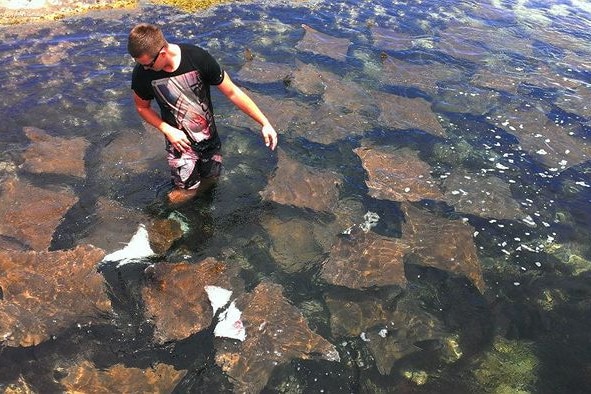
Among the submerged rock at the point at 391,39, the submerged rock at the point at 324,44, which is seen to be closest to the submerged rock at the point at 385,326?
the submerged rock at the point at 324,44

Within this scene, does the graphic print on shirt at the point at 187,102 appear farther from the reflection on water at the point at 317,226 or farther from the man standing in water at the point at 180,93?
the reflection on water at the point at 317,226

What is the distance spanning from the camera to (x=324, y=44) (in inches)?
417

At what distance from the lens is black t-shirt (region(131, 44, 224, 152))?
4.51 m

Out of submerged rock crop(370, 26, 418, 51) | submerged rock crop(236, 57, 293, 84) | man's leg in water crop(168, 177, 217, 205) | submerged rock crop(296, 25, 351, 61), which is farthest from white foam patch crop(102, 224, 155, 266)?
submerged rock crop(370, 26, 418, 51)

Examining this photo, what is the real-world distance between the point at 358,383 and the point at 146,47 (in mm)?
3788

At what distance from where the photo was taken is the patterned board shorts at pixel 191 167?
17.4 ft

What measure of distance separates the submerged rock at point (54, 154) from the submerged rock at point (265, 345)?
3704 millimetres

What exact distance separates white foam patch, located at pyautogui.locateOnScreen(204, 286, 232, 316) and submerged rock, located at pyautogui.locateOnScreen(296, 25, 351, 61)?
6.93 metres

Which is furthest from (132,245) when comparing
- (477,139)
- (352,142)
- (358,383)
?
(477,139)

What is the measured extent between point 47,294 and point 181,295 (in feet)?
4.68

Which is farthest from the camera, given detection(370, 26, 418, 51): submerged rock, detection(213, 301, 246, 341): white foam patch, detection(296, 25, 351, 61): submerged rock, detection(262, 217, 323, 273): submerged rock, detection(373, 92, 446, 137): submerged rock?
detection(370, 26, 418, 51): submerged rock

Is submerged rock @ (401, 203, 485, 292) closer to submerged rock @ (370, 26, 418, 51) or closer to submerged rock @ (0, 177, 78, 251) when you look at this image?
submerged rock @ (0, 177, 78, 251)

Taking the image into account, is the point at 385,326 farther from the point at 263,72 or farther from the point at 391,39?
the point at 391,39

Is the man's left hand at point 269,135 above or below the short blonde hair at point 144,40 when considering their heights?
below
